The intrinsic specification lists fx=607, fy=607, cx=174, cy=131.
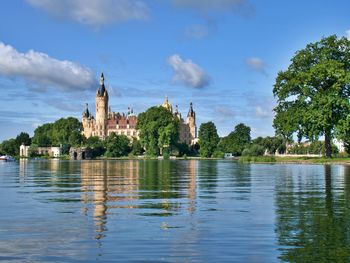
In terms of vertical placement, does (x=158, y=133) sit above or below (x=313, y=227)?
above

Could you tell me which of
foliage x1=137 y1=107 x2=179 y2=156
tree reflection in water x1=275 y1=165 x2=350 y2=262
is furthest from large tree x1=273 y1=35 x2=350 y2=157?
foliage x1=137 y1=107 x2=179 y2=156

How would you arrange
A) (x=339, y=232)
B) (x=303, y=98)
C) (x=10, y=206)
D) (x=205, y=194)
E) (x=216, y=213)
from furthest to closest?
(x=303, y=98) → (x=205, y=194) → (x=10, y=206) → (x=216, y=213) → (x=339, y=232)

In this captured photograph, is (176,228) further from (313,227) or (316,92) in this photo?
(316,92)

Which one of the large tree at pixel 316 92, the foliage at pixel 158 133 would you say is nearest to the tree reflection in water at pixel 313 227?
the large tree at pixel 316 92

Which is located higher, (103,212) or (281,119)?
(281,119)

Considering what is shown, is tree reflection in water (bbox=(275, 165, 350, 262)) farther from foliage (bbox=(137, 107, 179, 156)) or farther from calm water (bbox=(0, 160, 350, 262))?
foliage (bbox=(137, 107, 179, 156))

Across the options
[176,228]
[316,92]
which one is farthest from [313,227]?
[316,92]

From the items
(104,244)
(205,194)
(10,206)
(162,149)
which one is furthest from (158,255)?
(162,149)

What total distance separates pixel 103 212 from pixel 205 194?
30.0 ft

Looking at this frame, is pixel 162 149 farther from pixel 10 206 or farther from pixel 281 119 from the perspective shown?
pixel 10 206

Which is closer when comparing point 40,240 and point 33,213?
point 40,240

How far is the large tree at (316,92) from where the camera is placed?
262 ft

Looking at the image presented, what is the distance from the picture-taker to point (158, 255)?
43.7ft

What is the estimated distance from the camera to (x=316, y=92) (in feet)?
275
